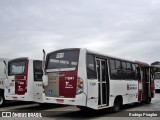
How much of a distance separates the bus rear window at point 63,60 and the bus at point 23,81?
304 cm

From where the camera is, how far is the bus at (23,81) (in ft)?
48.5

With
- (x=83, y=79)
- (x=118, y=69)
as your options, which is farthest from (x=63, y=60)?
(x=118, y=69)

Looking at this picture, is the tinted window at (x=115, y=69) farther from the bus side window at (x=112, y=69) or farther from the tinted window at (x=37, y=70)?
the tinted window at (x=37, y=70)

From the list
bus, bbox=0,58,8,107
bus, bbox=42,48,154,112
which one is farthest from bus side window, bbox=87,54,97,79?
bus, bbox=0,58,8,107

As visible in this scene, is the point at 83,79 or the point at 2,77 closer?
the point at 83,79

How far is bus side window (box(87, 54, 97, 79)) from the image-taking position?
36.7 feet

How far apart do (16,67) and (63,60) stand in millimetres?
4590

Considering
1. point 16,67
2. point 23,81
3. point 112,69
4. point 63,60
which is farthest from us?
point 16,67

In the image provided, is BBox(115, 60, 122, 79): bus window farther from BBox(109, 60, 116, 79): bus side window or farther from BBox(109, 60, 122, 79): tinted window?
BBox(109, 60, 116, 79): bus side window

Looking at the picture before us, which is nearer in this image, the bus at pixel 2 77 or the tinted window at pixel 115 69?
the tinted window at pixel 115 69

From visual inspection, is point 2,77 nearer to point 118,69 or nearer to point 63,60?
point 63,60

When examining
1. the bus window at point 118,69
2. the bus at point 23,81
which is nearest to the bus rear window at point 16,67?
the bus at point 23,81

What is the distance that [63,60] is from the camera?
11672 mm

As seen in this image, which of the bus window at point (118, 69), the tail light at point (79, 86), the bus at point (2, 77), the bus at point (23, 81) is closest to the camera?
the tail light at point (79, 86)
